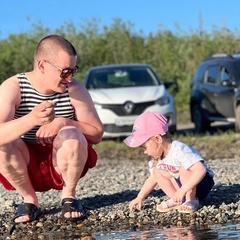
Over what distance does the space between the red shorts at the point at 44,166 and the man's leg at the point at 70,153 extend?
6.1 inches

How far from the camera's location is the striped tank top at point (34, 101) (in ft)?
20.5

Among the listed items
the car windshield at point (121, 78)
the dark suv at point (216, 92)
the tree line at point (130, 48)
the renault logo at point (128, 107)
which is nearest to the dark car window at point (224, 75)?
the dark suv at point (216, 92)

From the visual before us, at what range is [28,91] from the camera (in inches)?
247

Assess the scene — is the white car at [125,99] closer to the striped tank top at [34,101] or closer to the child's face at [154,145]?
the striped tank top at [34,101]

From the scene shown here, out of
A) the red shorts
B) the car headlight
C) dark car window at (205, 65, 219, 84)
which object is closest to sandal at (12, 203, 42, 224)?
the red shorts

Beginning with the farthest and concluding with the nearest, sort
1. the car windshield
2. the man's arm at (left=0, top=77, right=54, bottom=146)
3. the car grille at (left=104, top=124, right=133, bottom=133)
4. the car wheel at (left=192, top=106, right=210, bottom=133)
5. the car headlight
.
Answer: the car wheel at (left=192, top=106, right=210, bottom=133)
the car windshield
the car headlight
the car grille at (left=104, top=124, right=133, bottom=133)
the man's arm at (left=0, top=77, right=54, bottom=146)

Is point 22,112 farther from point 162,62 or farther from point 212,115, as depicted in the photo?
point 162,62

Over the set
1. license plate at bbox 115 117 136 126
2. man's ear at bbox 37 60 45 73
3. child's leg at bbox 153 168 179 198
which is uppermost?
man's ear at bbox 37 60 45 73

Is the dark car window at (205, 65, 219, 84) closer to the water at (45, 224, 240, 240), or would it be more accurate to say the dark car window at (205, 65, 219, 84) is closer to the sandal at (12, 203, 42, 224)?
the sandal at (12, 203, 42, 224)

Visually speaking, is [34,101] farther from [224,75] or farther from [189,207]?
[224,75]

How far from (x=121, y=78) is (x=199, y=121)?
2.39 m

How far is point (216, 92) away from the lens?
1727 centimetres

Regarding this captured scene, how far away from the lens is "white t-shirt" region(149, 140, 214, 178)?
6000mm

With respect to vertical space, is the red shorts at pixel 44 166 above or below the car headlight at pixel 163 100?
above
